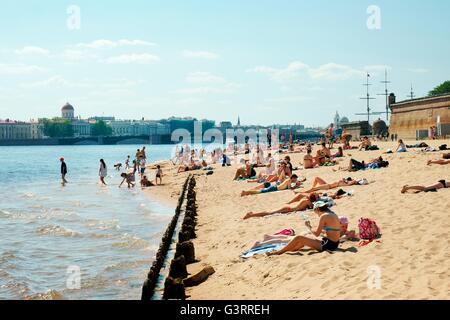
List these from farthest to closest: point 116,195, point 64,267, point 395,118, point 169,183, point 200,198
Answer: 1. point 395,118
2. point 169,183
3. point 116,195
4. point 200,198
5. point 64,267

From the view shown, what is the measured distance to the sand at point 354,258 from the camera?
25.2 ft

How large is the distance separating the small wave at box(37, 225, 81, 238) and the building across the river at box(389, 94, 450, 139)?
28934mm

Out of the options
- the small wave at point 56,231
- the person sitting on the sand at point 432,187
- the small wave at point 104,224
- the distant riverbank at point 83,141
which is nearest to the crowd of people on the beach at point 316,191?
the person sitting on the sand at point 432,187

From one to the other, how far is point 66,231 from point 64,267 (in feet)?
16.3

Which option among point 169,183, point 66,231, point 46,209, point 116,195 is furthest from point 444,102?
point 66,231

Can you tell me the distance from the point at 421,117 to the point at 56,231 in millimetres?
37678

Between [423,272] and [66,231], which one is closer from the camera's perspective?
[423,272]

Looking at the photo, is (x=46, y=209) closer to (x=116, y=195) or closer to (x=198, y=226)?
(x=116, y=195)

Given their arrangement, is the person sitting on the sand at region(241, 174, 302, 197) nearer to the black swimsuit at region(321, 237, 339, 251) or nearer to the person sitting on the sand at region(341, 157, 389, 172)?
the person sitting on the sand at region(341, 157, 389, 172)

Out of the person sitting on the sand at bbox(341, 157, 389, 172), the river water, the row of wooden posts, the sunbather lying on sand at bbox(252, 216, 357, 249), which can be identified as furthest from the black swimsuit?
the person sitting on the sand at bbox(341, 157, 389, 172)

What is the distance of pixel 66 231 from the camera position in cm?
1731

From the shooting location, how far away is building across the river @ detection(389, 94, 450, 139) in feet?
142

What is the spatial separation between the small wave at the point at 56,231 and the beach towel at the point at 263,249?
7239 mm

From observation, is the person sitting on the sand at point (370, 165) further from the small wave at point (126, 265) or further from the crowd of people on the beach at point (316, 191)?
the small wave at point (126, 265)
